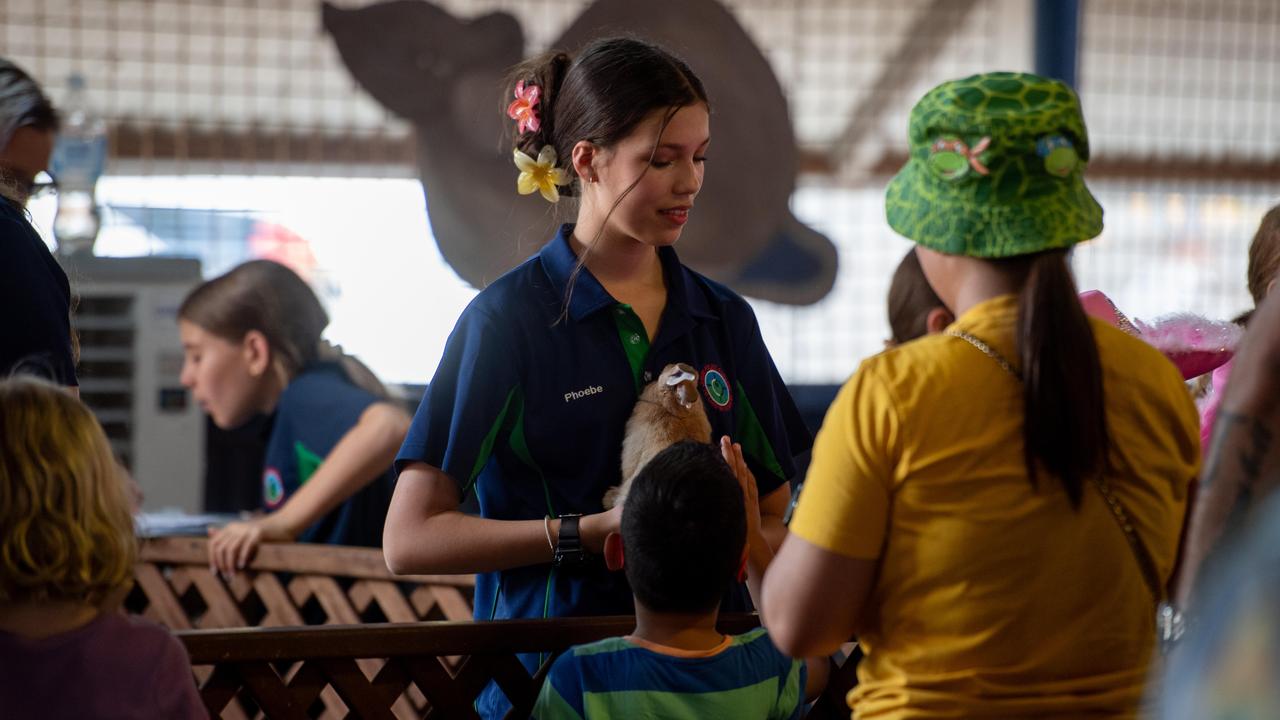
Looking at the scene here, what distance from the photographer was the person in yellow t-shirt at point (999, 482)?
3.27 ft

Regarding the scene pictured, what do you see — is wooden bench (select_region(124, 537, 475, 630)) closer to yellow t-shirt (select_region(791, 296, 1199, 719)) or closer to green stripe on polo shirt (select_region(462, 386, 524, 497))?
green stripe on polo shirt (select_region(462, 386, 524, 497))

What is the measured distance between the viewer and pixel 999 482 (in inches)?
39.4

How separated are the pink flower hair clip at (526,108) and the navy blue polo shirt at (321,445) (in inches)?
47.3

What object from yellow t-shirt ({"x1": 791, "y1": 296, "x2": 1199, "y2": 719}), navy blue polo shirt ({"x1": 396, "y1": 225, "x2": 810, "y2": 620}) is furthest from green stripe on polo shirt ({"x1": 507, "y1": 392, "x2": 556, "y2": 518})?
yellow t-shirt ({"x1": 791, "y1": 296, "x2": 1199, "y2": 719})

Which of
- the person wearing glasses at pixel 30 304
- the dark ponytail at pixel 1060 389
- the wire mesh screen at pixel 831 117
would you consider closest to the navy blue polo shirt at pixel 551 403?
the person wearing glasses at pixel 30 304

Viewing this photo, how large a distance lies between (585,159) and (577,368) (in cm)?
24

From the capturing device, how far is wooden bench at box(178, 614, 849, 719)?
137 cm

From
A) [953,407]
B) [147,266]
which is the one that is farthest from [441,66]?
[953,407]

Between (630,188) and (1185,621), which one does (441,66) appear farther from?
(1185,621)

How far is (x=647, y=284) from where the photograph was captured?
155 cm

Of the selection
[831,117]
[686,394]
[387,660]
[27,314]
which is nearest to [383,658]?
[387,660]

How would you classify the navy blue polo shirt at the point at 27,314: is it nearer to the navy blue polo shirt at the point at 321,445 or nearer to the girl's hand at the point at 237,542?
the girl's hand at the point at 237,542

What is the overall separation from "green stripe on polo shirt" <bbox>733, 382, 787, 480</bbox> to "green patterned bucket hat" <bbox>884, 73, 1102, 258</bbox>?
506 millimetres

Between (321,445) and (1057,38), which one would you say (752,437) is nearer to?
(321,445)
